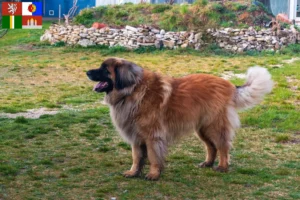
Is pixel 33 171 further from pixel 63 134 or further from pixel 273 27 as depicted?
pixel 273 27

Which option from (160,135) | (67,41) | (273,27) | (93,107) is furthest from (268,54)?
(160,135)

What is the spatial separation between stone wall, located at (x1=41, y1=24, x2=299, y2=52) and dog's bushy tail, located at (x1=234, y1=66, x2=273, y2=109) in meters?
12.3

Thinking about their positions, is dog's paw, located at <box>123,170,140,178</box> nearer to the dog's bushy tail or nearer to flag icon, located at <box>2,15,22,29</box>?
the dog's bushy tail

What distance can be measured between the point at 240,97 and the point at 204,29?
13023 millimetres

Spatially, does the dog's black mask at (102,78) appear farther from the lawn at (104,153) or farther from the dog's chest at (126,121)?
the lawn at (104,153)

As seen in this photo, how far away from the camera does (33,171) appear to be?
6.02m

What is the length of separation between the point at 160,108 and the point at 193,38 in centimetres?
1341

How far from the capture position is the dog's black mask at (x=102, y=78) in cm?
576

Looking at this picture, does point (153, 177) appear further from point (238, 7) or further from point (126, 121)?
point (238, 7)

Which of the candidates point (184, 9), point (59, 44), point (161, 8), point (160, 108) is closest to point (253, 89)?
point (160, 108)

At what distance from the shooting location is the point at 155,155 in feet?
19.0

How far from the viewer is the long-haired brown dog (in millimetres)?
5773

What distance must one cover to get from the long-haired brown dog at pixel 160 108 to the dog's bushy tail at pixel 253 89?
13 millimetres

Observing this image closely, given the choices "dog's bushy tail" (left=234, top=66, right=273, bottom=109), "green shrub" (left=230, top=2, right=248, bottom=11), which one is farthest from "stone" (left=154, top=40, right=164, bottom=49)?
"dog's bushy tail" (left=234, top=66, right=273, bottom=109)
